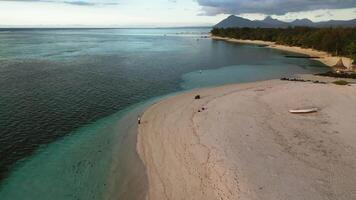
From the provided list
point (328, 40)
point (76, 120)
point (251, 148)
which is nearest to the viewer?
point (251, 148)

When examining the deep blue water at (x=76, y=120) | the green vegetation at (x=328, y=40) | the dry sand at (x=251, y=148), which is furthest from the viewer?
the green vegetation at (x=328, y=40)

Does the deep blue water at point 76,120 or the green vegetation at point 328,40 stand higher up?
the green vegetation at point 328,40

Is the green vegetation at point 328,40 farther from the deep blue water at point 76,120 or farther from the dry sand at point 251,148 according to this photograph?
the dry sand at point 251,148

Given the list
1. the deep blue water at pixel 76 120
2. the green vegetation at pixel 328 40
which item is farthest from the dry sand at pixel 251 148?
the green vegetation at pixel 328 40

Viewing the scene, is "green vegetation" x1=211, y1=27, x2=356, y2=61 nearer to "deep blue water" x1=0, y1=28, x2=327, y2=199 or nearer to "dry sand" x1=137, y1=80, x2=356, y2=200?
"deep blue water" x1=0, y1=28, x2=327, y2=199

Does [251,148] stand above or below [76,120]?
above

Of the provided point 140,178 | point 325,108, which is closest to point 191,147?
point 140,178

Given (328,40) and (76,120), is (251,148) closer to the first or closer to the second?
(76,120)

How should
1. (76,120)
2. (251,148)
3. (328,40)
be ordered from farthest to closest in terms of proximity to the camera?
(328,40) < (76,120) < (251,148)

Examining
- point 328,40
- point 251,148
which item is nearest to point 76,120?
point 251,148

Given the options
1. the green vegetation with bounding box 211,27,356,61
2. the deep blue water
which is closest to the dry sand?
the deep blue water
